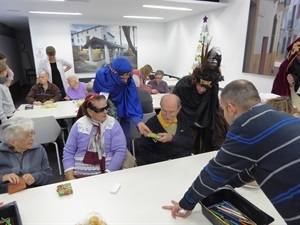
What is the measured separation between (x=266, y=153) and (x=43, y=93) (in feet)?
12.3

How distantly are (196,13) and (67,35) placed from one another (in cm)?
357


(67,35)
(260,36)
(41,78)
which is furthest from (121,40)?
(260,36)

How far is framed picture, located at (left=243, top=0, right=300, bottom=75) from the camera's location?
311 cm

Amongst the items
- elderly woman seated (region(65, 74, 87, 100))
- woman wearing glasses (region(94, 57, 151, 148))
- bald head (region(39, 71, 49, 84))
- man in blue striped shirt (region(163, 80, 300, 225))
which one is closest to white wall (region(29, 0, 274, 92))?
woman wearing glasses (region(94, 57, 151, 148))

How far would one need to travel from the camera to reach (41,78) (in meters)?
3.66

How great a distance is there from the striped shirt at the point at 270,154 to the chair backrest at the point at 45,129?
2.32 meters

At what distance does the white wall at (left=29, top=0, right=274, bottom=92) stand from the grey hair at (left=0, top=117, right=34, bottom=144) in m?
3.48

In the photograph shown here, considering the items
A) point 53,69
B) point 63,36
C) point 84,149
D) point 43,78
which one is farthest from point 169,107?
point 63,36

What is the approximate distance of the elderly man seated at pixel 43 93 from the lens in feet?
12.1

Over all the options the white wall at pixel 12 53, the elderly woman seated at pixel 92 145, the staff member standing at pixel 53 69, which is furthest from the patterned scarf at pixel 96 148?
the white wall at pixel 12 53

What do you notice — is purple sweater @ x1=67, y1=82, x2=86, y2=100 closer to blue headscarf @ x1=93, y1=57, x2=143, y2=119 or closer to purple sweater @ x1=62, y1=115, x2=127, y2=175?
blue headscarf @ x1=93, y1=57, x2=143, y2=119

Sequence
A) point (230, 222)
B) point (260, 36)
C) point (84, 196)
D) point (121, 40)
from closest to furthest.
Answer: point (230, 222) → point (84, 196) → point (260, 36) → point (121, 40)

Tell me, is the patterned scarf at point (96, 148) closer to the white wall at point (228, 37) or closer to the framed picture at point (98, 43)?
the white wall at point (228, 37)

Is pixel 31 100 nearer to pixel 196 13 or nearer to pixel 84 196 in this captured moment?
pixel 84 196
